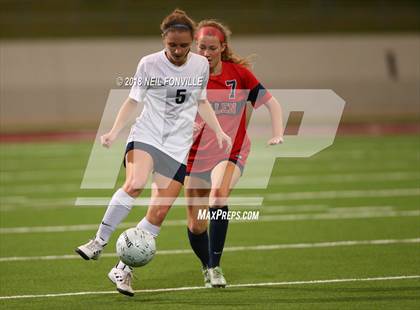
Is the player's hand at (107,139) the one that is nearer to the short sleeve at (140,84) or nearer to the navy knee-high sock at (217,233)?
the short sleeve at (140,84)

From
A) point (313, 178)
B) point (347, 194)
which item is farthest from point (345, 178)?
point (347, 194)

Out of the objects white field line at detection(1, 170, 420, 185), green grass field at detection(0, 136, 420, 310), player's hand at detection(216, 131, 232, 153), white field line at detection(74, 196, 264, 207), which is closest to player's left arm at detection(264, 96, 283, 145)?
player's hand at detection(216, 131, 232, 153)

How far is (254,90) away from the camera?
7113 mm

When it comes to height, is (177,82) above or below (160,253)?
above

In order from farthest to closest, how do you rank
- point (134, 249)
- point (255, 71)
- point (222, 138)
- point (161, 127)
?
point (255, 71), point (222, 138), point (161, 127), point (134, 249)

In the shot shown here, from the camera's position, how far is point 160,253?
333 inches

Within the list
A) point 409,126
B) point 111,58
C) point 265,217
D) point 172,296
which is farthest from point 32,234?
point 111,58

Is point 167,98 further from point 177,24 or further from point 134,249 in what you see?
point 134,249

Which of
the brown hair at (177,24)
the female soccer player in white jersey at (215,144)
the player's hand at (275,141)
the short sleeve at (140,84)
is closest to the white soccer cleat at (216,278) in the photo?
the female soccer player in white jersey at (215,144)

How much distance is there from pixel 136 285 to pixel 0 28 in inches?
767

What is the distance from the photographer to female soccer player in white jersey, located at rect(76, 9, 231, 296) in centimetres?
630

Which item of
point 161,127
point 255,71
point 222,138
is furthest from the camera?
point 255,71

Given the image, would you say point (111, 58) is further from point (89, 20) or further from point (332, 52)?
point (332, 52)

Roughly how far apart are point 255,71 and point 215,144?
1680cm
